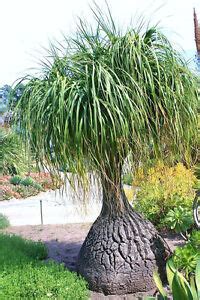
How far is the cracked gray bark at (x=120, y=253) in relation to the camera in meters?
3.49

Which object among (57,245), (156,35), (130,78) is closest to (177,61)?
(156,35)

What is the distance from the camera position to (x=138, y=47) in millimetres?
3045

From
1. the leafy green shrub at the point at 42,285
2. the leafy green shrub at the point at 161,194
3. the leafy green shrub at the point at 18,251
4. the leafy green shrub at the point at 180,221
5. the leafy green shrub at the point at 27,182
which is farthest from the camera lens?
the leafy green shrub at the point at 27,182

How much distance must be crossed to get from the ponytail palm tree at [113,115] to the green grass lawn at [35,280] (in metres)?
0.22

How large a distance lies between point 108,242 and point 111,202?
0.33 metres

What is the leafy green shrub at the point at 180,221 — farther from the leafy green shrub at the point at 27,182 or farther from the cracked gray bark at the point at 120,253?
the leafy green shrub at the point at 27,182

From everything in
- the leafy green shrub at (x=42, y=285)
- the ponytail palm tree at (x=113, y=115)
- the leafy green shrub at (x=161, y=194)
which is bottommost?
the leafy green shrub at (x=42, y=285)

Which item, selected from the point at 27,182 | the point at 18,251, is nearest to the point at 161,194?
the point at 18,251

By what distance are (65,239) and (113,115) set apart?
2.79m

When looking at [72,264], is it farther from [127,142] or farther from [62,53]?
[62,53]

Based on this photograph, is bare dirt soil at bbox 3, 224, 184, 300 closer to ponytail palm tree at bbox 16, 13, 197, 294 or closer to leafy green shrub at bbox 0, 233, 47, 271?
leafy green shrub at bbox 0, 233, 47, 271

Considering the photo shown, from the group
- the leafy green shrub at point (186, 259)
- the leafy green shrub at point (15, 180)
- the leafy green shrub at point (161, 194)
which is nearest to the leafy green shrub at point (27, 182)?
the leafy green shrub at point (15, 180)

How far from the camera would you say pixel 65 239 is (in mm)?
5273

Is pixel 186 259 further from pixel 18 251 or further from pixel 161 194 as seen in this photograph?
pixel 161 194
